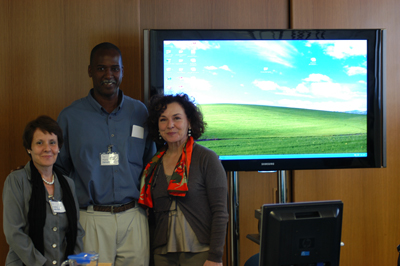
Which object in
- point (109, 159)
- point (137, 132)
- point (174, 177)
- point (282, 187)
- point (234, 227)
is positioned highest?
point (137, 132)

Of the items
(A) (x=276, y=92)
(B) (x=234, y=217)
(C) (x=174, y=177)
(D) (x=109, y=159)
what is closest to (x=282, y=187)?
(B) (x=234, y=217)

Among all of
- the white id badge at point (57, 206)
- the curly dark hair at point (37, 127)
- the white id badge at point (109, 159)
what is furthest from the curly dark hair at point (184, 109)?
the white id badge at point (57, 206)

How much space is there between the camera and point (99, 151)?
235 centimetres

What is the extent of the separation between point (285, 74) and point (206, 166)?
110 centimetres

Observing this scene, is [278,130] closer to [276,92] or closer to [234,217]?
[276,92]

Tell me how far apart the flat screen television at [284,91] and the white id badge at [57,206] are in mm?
1128

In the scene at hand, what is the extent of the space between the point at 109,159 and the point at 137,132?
0.87 feet

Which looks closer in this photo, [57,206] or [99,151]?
[57,206]

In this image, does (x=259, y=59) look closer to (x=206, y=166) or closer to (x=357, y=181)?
(x=206, y=166)

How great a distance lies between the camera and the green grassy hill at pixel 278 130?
286cm

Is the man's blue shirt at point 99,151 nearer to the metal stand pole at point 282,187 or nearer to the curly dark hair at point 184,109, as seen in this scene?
the curly dark hair at point 184,109

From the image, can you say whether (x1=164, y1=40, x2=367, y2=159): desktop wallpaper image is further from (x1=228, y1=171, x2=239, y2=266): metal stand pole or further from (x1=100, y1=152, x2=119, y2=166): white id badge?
(x1=100, y1=152, x2=119, y2=166): white id badge

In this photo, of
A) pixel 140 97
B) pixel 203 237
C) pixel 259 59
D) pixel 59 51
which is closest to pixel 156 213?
pixel 203 237

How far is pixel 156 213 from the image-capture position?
2289 mm
